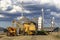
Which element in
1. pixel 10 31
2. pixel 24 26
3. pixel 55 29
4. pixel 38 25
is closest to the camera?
pixel 10 31

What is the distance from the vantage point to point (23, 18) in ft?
185

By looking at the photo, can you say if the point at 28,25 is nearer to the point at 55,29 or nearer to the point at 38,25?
the point at 38,25

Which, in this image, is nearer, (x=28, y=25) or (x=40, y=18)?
(x=28, y=25)

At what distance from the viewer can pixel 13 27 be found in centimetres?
5244

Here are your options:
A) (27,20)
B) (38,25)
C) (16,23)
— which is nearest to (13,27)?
(16,23)

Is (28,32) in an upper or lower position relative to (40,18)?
lower

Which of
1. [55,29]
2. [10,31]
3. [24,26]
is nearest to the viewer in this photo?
[10,31]

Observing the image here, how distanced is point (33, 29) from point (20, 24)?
18.2ft

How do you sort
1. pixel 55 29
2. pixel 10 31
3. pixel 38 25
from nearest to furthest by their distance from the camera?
pixel 10 31 → pixel 38 25 → pixel 55 29

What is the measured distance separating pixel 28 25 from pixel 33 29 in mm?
2092

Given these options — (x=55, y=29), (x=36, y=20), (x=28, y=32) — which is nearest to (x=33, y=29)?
(x=28, y=32)

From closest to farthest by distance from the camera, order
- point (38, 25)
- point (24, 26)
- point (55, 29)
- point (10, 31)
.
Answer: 1. point (10, 31)
2. point (24, 26)
3. point (38, 25)
4. point (55, 29)

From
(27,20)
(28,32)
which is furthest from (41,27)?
(28,32)

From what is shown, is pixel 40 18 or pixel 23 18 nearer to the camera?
pixel 23 18
